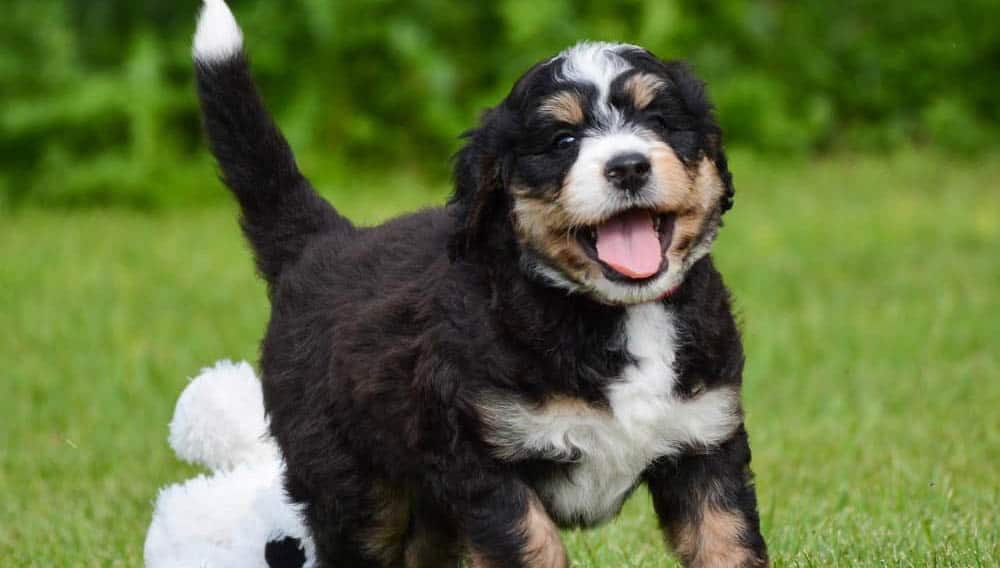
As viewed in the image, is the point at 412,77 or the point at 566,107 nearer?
the point at 566,107

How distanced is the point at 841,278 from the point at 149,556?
6.17m

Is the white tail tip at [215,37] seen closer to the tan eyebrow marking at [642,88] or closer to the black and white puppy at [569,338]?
the black and white puppy at [569,338]

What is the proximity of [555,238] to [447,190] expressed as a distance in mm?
9291

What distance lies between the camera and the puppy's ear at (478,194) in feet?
12.3

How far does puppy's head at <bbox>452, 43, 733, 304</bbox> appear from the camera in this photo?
3.54 metres

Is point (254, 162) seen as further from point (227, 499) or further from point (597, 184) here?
point (597, 184)

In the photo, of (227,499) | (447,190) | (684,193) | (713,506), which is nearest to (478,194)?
(684,193)

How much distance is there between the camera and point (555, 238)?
3.61 m

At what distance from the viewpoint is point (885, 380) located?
303 inches

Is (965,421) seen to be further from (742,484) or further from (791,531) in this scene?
(742,484)

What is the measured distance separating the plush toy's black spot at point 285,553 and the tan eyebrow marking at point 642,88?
1656 millimetres

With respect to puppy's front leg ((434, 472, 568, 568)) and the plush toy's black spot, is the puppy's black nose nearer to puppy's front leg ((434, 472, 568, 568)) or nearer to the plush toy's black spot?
puppy's front leg ((434, 472, 568, 568))

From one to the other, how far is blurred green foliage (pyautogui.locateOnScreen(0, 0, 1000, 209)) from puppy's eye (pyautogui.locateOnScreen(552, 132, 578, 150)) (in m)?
9.46

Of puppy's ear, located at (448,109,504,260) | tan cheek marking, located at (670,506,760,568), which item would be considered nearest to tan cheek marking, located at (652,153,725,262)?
puppy's ear, located at (448,109,504,260)
